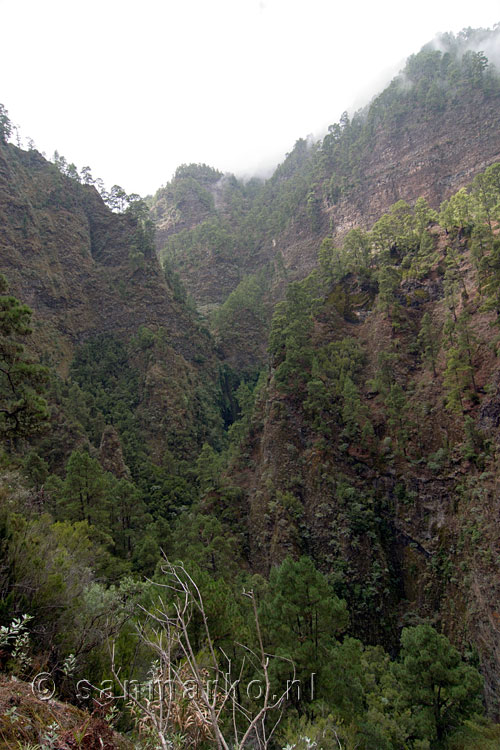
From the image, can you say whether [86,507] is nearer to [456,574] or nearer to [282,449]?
[282,449]

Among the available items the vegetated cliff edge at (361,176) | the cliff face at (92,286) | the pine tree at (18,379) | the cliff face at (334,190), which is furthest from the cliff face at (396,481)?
the vegetated cliff edge at (361,176)

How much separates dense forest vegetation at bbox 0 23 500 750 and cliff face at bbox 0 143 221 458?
837 mm

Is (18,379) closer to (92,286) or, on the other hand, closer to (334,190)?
(92,286)

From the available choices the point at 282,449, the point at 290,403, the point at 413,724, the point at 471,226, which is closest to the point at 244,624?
the point at 413,724

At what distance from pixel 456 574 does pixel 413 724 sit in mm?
10143

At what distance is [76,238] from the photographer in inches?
2709

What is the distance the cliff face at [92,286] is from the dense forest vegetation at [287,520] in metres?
0.84

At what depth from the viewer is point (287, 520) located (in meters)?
31.8

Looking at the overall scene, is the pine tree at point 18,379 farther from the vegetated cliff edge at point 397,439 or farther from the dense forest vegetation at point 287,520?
the vegetated cliff edge at point 397,439

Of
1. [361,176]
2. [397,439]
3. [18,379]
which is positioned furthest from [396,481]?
[361,176]

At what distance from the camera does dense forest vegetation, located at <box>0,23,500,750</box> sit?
7543mm

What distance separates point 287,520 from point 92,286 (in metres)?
52.5

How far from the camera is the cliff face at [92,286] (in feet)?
183

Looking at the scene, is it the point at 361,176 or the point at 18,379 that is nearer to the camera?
the point at 18,379
